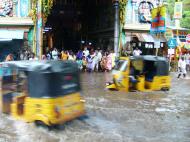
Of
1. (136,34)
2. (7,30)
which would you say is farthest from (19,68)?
(136,34)

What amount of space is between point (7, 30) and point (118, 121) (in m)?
21.6

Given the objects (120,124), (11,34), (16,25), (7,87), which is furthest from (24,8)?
(120,124)

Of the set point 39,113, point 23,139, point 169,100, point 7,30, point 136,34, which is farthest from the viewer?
point 136,34

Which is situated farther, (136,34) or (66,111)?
(136,34)

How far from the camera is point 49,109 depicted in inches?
455

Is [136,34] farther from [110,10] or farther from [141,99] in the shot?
[141,99]

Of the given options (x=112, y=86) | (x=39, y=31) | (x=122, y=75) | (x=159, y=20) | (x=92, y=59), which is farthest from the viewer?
(x=92, y=59)

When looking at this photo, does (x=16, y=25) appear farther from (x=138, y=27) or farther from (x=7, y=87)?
(x=7, y=87)

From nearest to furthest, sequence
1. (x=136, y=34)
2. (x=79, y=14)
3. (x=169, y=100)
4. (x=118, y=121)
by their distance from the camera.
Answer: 1. (x=118, y=121)
2. (x=169, y=100)
3. (x=136, y=34)
4. (x=79, y=14)

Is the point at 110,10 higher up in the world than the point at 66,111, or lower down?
higher up

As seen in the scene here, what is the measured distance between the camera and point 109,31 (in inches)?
1481

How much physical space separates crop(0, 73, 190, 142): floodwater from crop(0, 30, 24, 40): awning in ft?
50.8

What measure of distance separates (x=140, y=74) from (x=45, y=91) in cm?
962

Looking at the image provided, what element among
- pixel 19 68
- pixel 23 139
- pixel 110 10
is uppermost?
pixel 110 10
